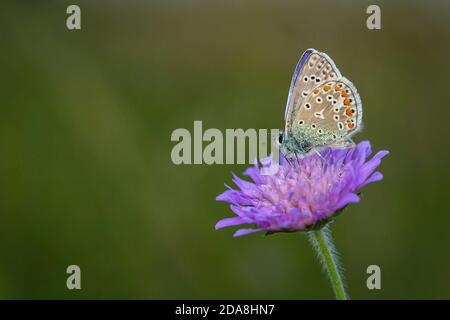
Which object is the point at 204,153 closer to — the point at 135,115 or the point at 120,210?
the point at 120,210

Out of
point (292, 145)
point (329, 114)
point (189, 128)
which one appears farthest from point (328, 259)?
point (189, 128)

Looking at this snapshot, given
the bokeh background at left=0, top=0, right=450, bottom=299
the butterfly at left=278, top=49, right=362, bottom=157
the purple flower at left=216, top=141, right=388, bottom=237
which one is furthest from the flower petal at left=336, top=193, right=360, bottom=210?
the bokeh background at left=0, top=0, right=450, bottom=299

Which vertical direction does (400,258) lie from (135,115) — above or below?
below

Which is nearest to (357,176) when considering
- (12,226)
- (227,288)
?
(227,288)

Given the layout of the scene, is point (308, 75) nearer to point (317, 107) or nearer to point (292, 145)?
point (317, 107)

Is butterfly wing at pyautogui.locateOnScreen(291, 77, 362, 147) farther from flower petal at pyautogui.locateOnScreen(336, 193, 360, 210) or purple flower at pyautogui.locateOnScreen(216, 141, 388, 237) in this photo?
flower petal at pyautogui.locateOnScreen(336, 193, 360, 210)

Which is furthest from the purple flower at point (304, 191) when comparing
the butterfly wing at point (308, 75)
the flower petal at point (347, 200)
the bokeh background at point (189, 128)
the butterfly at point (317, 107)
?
the bokeh background at point (189, 128)
